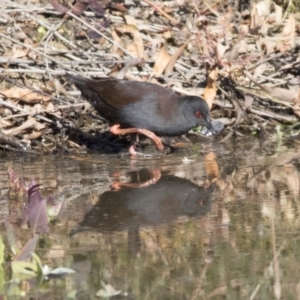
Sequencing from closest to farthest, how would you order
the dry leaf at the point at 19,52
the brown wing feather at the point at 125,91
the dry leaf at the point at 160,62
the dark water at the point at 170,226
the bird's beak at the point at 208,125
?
the dark water at the point at 170,226
the brown wing feather at the point at 125,91
the bird's beak at the point at 208,125
the dry leaf at the point at 19,52
the dry leaf at the point at 160,62

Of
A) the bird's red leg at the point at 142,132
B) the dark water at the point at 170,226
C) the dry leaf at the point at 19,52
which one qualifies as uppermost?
the dry leaf at the point at 19,52

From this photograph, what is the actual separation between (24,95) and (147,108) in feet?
4.02

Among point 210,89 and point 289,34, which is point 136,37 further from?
point 289,34

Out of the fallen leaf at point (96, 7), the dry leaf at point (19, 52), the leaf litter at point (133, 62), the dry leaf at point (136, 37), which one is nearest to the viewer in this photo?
the leaf litter at point (133, 62)

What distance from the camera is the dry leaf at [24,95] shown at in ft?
26.5

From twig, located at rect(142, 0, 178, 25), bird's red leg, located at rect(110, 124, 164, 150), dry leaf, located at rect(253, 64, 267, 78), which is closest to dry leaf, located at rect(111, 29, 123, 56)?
twig, located at rect(142, 0, 178, 25)

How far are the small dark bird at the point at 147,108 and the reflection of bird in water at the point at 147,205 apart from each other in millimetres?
1225

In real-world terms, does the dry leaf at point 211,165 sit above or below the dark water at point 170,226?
above

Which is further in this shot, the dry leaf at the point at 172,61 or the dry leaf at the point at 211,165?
the dry leaf at the point at 172,61

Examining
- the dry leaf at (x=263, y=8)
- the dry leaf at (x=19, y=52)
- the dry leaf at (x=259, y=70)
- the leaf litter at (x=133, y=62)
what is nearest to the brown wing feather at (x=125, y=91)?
the leaf litter at (x=133, y=62)

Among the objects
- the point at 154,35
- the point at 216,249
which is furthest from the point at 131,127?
the point at 216,249

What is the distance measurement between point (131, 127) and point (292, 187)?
2.15 m

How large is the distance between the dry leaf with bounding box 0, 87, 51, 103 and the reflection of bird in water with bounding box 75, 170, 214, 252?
1977 mm

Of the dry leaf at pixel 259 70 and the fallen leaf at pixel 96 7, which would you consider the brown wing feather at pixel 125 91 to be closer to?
the dry leaf at pixel 259 70
